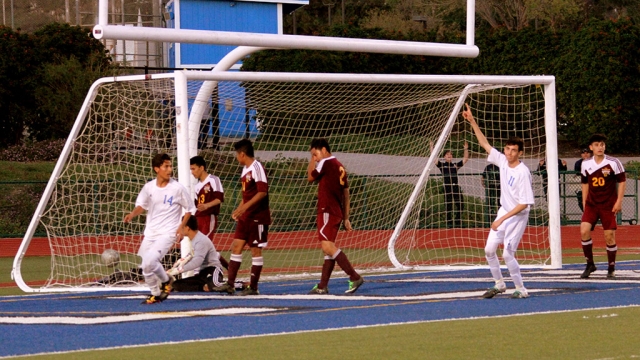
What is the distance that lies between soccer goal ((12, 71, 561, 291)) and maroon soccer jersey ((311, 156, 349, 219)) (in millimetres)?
1625

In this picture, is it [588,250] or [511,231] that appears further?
[588,250]

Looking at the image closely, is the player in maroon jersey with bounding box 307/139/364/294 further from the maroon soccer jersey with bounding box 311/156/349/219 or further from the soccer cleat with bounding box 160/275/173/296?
the soccer cleat with bounding box 160/275/173/296

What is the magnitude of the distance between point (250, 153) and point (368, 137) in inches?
319

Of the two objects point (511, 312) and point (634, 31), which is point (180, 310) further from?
point (634, 31)

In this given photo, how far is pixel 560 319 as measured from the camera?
9.56 metres

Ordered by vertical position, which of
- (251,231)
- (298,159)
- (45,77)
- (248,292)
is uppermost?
(45,77)

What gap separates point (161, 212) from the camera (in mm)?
11617

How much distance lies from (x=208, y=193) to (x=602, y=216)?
534 centimetres

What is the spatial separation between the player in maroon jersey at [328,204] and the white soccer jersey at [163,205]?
1.63m

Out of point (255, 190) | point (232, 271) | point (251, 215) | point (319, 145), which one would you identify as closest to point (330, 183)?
point (319, 145)

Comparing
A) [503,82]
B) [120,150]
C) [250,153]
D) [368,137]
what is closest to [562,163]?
[368,137]

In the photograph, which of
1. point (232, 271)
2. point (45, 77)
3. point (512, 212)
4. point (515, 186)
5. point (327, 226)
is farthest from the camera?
point (45, 77)

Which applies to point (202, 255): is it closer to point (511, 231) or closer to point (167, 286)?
point (167, 286)

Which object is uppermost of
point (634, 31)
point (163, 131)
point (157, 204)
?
point (634, 31)
